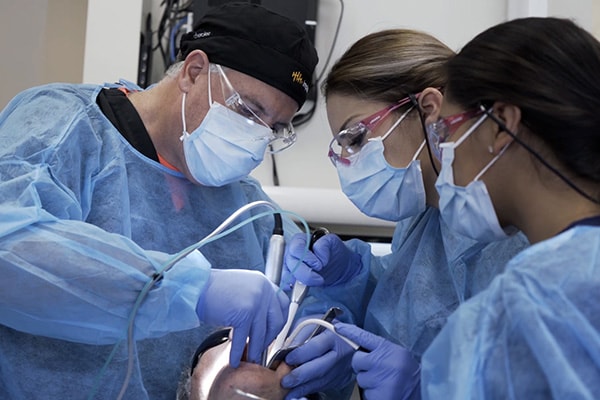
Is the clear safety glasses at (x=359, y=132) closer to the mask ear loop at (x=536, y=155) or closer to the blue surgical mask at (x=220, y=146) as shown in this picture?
the blue surgical mask at (x=220, y=146)

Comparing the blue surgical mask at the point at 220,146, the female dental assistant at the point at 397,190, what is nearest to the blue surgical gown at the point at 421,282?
the female dental assistant at the point at 397,190

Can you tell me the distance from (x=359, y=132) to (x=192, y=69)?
407 mm

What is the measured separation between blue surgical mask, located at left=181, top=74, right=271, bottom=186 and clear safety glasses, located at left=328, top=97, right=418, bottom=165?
19 centimetres

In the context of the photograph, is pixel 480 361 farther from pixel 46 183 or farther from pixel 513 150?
pixel 46 183

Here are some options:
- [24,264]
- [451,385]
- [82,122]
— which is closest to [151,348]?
[24,264]

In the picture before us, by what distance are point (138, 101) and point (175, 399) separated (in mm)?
676

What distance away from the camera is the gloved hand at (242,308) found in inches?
46.7

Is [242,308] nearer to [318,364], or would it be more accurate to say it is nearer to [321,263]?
[318,364]

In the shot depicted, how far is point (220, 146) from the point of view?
148cm

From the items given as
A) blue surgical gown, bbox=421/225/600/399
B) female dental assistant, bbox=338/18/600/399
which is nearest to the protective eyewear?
female dental assistant, bbox=338/18/600/399

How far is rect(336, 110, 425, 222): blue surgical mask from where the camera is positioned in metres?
1.45

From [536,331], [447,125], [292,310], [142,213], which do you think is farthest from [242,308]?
[536,331]

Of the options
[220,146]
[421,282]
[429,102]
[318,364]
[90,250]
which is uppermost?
[429,102]

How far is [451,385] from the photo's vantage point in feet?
2.58
